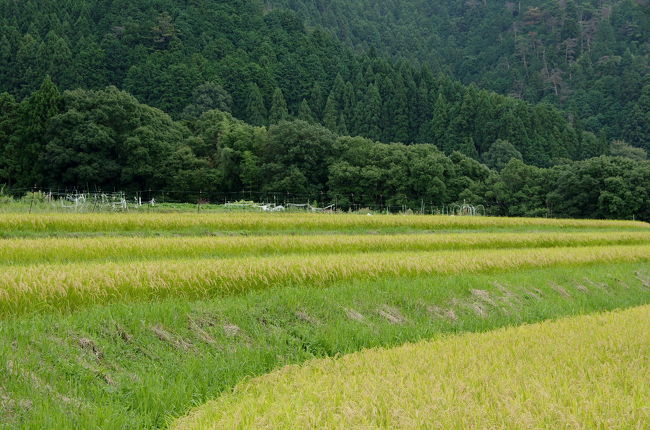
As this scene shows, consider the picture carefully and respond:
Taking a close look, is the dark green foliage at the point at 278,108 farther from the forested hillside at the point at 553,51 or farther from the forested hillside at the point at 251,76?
the forested hillside at the point at 553,51

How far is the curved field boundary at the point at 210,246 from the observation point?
46.8ft

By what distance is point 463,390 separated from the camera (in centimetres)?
420

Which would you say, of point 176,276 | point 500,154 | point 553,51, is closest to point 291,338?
point 176,276

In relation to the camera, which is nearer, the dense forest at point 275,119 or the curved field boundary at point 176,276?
the curved field boundary at point 176,276

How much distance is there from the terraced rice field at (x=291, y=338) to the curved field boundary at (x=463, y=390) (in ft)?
0.08

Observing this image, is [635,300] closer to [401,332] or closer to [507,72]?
[401,332]

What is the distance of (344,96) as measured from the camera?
110938 mm

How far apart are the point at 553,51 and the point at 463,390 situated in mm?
179155

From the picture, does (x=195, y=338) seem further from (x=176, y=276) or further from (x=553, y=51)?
(x=553, y=51)

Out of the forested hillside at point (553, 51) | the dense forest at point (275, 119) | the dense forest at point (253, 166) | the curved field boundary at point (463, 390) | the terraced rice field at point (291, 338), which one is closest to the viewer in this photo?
the curved field boundary at point (463, 390)

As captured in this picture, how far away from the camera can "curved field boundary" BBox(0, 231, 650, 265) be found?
1427 centimetres

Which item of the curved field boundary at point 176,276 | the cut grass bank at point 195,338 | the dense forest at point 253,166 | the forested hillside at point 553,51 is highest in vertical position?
the forested hillside at point 553,51

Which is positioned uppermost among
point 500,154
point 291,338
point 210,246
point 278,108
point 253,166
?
point 278,108

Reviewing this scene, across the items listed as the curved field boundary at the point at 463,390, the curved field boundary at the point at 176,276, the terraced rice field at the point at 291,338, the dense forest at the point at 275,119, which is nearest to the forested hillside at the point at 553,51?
the dense forest at the point at 275,119
